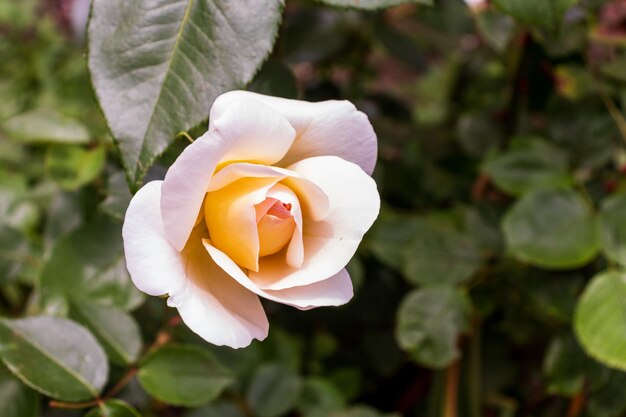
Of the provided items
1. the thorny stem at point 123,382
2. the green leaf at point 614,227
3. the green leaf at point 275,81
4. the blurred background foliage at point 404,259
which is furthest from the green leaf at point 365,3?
the green leaf at point 614,227

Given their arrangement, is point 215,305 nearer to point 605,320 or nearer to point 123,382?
point 123,382

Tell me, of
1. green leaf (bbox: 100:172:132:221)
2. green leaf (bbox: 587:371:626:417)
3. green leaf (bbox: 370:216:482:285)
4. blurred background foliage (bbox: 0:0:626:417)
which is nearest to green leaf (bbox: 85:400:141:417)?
blurred background foliage (bbox: 0:0:626:417)

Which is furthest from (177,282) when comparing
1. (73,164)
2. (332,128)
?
(73,164)

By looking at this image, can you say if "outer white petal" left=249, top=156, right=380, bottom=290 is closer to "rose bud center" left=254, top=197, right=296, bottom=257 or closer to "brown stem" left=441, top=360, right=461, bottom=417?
"rose bud center" left=254, top=197, right=296, bottom=257

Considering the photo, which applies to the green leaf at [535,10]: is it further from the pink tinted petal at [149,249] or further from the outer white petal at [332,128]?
the pink tinted petal at [149,249]

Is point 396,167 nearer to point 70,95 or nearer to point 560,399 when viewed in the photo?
point 560,399

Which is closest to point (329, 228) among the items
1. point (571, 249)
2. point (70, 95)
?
point (571, 249)

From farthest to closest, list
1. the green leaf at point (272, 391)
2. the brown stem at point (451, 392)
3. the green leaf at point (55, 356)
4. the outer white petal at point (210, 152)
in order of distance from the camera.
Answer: the brown stem at point (451, 392) < the green leaf at point (272, 391) < the green leaf at point (55, 356) < the outer white petal at point (210, 152)
